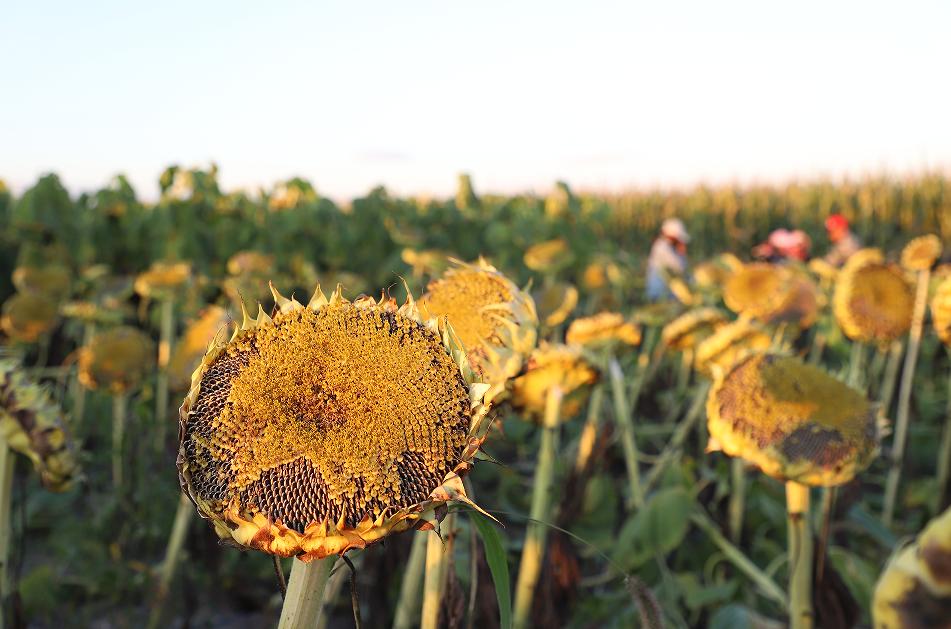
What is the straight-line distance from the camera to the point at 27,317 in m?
3.96

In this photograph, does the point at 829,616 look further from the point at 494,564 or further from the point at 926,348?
the point at 926,348

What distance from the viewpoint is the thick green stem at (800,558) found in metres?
1.89

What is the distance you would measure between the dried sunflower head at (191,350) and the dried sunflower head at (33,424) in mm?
1389

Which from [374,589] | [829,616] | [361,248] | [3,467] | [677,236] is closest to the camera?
[3,467]

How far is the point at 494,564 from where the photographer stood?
0.93 m

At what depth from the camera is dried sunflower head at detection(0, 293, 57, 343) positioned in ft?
12.9

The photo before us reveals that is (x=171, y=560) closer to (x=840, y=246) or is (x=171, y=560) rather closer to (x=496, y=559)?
(x=496, y=559)

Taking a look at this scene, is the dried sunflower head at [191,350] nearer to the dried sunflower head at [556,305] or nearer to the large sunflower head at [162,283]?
the large sunflower head at [162,283]

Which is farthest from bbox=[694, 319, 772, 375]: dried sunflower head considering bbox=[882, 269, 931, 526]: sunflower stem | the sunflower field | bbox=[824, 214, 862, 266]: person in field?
bbox=[824, 214, 862, 266]: person in field

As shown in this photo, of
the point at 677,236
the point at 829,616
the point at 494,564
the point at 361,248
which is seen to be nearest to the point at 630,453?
the point at 829,616

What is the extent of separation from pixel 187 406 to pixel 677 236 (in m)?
9.64

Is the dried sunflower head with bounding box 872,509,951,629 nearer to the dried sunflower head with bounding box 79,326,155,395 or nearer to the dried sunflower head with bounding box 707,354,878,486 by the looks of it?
the dried sunflower head with bounding box 707,354,878,486

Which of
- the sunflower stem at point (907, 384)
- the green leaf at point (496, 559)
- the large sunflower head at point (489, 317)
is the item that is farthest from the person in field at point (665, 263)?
the green leaf at point (496, 559)

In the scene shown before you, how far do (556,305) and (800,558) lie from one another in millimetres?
1880
